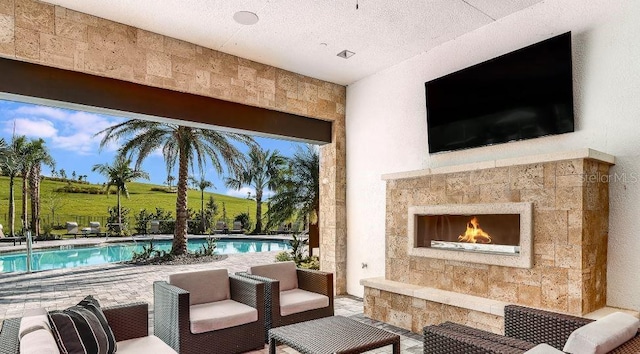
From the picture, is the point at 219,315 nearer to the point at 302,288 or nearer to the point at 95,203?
the point at 302,288

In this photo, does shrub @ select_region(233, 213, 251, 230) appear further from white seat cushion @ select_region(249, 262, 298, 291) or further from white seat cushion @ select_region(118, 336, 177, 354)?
white seat cushion @ select_region(118, 336, 177, 354)

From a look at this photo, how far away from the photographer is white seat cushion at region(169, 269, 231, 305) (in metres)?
3.59

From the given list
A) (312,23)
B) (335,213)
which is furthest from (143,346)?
(335,213)

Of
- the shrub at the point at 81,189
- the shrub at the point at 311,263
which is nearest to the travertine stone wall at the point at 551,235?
the shrub at the point at 311,263

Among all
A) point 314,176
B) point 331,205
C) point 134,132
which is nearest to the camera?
point 331,205

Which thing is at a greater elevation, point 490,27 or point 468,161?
point 490,27

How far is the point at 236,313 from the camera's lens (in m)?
3.39

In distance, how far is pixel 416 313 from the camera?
13.6 feet

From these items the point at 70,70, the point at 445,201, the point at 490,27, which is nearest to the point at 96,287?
the point at 70,70

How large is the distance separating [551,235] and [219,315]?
9.74 ft

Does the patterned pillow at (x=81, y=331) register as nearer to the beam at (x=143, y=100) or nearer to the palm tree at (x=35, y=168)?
the beam at (x=143, y=100)

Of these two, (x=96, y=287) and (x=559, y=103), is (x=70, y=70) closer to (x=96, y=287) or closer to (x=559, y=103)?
(x=96, y=287)

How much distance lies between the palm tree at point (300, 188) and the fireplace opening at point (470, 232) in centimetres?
340

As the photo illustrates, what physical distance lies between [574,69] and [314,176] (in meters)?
4.97
